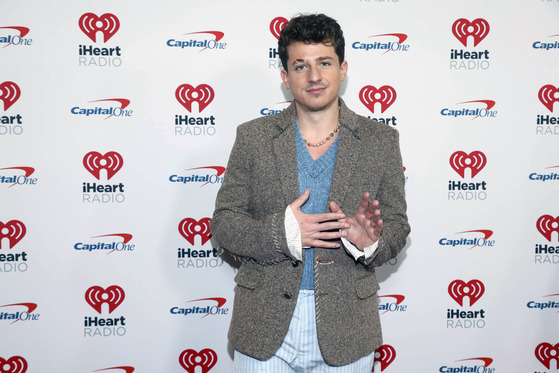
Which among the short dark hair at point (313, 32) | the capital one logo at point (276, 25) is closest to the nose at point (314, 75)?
the short dark hair at point (313, 32)

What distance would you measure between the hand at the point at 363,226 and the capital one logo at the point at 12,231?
181 centimetres

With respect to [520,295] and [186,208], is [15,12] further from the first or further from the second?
[520,295]

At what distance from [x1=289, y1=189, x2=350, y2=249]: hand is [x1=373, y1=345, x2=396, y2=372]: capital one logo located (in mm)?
1395

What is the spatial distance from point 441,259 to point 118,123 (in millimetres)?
1994

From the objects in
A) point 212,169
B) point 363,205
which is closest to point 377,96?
point 212,169

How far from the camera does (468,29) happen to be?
109 inches

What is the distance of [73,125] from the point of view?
258 cm

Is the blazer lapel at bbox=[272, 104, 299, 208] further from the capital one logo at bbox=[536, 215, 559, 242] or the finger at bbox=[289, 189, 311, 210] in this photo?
the capital one logo at bbox=[536, 215, 559, 242]

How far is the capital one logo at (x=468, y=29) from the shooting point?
2.75 meters

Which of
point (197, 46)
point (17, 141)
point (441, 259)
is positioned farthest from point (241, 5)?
point (441, 259)

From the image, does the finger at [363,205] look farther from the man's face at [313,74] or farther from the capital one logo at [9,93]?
the capital one logo at [9,93]

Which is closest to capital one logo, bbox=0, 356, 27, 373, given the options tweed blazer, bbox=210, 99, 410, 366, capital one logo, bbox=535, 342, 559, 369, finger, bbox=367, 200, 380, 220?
tweed blazer, bbox=210, 99, 410, 366

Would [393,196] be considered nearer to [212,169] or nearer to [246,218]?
[246,218]

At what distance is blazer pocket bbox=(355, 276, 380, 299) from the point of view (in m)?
1.84
